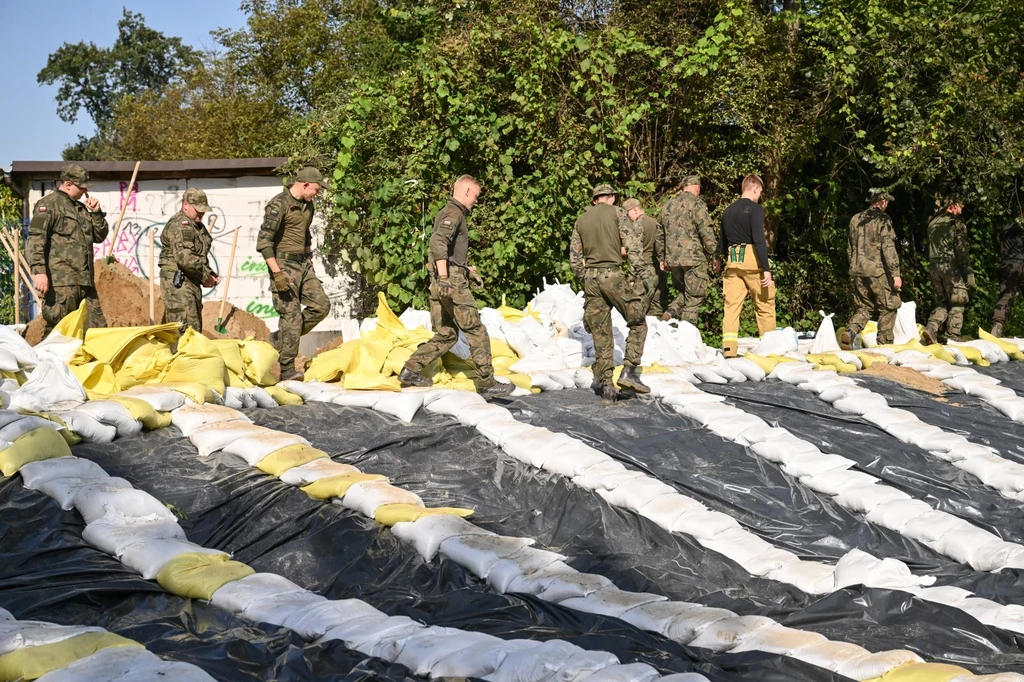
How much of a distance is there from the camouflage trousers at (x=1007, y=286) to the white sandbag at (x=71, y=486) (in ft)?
31.6

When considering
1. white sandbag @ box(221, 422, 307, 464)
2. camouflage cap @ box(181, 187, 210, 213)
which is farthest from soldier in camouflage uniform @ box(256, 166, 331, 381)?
white sandbag @ box(221, 422, 307, 464)

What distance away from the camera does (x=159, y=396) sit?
604 centimetres

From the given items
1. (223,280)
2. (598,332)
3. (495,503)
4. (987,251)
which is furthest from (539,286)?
(495,503)

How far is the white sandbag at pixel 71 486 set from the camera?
4744 millimetres

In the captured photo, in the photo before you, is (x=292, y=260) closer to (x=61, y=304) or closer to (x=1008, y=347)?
(x=61, y=304)

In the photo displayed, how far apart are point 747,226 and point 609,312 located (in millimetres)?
2257

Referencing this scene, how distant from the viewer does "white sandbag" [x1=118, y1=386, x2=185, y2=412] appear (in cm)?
597

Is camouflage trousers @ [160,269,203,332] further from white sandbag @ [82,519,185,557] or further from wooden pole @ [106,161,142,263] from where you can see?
white sandbag @ [82,519,185,557]

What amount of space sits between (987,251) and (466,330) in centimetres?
897

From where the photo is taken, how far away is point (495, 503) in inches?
217

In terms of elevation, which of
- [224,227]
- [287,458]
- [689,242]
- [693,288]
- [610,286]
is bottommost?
[287,458]

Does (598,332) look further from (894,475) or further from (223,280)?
(223,280)

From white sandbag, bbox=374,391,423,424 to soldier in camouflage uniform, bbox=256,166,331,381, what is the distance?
45.2 inches

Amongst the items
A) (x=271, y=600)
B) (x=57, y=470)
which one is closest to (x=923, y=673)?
(x=271, y=600)
